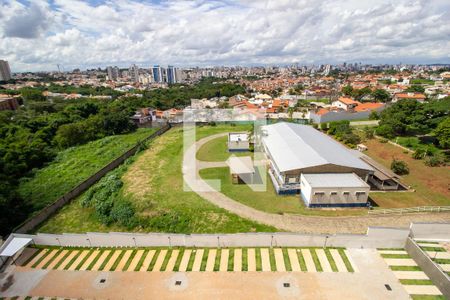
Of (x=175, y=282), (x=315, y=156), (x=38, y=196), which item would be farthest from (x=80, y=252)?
(x=315, y=156)

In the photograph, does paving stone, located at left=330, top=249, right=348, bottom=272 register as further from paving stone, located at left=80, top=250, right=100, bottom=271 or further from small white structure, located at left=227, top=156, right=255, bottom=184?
paving stone, located at left=80, top=250, right=100, bottom=271

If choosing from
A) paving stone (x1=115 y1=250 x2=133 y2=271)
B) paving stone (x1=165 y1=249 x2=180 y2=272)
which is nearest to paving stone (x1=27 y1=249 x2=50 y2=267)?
paving stone (x1=115 y1=250 x2=133 y2=271)

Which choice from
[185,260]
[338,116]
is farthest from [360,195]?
[338,116]

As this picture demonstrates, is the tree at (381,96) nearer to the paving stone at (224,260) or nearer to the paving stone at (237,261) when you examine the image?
the paving stone at (237,261)

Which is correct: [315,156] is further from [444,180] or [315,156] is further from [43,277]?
[43,277]

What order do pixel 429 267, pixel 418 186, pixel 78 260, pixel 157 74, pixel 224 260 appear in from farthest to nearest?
pixel 157 74
pixel 418 186
pixel 78 260
pixel 224 260
pixel 429 267

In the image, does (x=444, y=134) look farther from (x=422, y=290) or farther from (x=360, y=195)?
(x=422, y=290)

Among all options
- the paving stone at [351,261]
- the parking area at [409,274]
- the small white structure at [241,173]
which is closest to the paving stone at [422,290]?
the parking area at [409,274]
